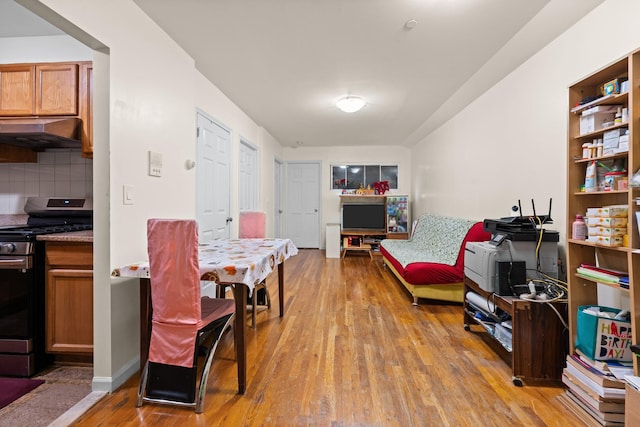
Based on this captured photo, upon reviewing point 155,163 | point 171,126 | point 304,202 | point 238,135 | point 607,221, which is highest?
point 238,135

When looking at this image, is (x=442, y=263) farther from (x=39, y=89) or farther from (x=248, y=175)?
(x=39, y=89)

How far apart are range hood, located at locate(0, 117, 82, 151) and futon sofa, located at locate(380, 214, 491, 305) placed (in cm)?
317

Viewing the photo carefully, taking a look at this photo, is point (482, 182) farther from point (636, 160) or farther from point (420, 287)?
point (636, 160)

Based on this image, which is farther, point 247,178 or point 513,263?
point 247,178

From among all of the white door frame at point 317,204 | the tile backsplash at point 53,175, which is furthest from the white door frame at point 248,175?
the white door frame at point 317,204

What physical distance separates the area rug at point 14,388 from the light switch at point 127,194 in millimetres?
1227

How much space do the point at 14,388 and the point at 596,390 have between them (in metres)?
3.19

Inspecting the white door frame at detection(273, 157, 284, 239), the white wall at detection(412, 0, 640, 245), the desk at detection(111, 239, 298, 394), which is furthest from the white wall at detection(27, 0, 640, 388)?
the white door frame at detection(273, 157, 284, 239)

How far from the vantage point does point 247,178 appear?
474 cm

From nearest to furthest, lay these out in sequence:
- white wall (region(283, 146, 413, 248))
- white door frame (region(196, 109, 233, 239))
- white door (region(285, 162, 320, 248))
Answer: white door frame (region(196, 109, 233, 239)) < white wall (region(283, 146, 413, 248)) < white door (region(285, 162, 320, 248))

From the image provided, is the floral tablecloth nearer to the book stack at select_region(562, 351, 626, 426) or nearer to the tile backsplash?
the tile backsplash

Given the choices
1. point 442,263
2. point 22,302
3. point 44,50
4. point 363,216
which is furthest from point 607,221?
point 363,216

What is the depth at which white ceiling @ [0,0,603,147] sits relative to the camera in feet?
6.68

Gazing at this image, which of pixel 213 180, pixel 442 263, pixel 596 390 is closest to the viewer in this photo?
pixel 596 390
